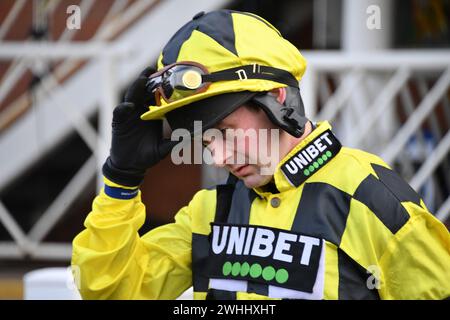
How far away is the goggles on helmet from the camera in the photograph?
2.55 metres

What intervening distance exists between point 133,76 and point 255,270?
11.7 feet

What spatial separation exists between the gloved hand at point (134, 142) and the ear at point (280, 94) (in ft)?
1.14

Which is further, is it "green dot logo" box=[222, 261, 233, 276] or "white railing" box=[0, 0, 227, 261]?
"white railing" box=[0, 0, 227, 261]

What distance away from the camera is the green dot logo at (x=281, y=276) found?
261 cm

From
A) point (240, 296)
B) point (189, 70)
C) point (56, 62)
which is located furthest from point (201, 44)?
point (56, 62)

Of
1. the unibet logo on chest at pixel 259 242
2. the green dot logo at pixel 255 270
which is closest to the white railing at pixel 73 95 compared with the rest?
the unibet logo on chest at pixel 259 242

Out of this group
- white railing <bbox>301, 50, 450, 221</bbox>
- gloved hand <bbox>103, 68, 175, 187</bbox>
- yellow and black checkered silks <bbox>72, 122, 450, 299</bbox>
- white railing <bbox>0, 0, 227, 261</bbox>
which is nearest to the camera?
yellow and black checkered silks <bbox>72, 122, 450, 299</bbox>

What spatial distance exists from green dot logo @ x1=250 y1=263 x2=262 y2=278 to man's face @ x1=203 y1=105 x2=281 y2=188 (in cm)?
23

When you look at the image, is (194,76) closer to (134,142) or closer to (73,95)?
(134,142)

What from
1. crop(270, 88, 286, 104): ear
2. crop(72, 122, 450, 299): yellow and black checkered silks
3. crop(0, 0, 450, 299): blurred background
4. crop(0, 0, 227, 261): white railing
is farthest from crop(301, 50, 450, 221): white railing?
crop(270, 88, 286, 104): ear

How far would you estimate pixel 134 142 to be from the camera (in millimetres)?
2795

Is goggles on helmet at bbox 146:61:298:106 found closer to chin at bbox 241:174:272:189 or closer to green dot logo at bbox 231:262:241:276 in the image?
chin at bbox 241:174:272:189

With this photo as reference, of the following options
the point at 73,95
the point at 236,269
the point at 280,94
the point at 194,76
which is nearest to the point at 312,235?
the point at 236,269

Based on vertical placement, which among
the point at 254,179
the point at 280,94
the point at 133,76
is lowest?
the point at 133,76
